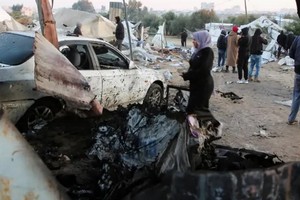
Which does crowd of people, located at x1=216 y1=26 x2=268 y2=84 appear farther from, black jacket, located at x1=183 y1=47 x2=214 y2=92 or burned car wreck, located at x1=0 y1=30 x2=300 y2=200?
burned car wreck, located at x1=0 y1=30 x2=300 y2=200

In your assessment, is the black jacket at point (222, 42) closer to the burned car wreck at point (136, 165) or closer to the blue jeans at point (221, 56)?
the blue jeans at point (221, 56)

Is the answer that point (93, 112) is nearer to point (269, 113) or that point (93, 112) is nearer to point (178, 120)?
point (178, 120)

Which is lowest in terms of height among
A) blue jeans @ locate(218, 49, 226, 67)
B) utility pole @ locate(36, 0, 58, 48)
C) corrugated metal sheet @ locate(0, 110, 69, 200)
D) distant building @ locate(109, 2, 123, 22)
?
blue jeans @ locate(218, 49, 226, 67)

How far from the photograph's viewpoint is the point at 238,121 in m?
8.75

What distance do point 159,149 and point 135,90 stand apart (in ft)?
16.6

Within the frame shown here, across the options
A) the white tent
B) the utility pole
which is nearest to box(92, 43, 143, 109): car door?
the utility pole

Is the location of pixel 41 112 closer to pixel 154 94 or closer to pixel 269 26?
pixel 154 94

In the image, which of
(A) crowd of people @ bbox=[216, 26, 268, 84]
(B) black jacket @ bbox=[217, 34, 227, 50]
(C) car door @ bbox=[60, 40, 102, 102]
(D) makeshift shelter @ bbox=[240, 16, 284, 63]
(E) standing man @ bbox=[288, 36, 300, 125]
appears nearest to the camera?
(C) car door @ bbox=[60, 40, 102, 102]

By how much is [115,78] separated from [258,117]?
371 centimetres

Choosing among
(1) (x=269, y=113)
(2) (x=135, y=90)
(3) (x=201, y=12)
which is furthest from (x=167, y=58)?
(3) (x=201, y=12)

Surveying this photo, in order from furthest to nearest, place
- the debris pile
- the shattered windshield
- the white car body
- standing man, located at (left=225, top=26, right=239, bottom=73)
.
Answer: standing man, located at (left=225, top=26, right=239, bottom=73) < the shattered windshield < the white car body < the debris pile

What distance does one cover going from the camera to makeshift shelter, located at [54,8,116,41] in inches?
953

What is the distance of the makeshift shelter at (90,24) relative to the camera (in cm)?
2420

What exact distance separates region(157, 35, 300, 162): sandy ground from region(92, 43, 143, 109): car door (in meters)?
1.95
